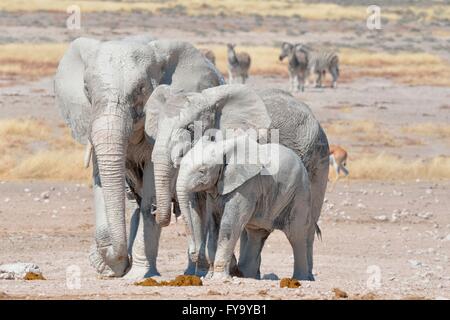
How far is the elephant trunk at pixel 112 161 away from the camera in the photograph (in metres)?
11.3

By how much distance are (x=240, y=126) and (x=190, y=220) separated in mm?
1105

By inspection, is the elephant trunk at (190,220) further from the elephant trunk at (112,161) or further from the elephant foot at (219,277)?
the elephant trunk at (112,161)

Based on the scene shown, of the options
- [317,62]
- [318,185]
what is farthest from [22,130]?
[317,62]

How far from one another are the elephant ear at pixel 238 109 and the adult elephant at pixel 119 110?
15.8 inches

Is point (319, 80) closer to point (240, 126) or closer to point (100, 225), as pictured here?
point (240, 126)

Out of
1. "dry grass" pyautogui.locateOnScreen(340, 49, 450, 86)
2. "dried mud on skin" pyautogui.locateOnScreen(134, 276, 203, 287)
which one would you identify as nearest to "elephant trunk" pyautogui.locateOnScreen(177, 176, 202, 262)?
"dried mud on skin" pyautogui.locateOnScreen(134, 276, 203, 287)

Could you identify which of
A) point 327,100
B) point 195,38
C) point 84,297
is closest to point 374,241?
point 84,297

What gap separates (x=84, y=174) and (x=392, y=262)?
6.82 meters

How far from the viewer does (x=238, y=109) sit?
11.9m

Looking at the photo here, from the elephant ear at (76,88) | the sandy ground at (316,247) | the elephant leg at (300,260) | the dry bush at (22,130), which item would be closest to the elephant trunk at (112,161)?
the sandy ground at (316,247)

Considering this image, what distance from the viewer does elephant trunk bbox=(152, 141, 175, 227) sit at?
11125 millimetres

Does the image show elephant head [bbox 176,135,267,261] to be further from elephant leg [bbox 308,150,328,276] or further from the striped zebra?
the striped zebra

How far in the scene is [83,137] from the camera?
12.1m

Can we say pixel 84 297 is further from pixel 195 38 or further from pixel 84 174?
pixel 195 38
